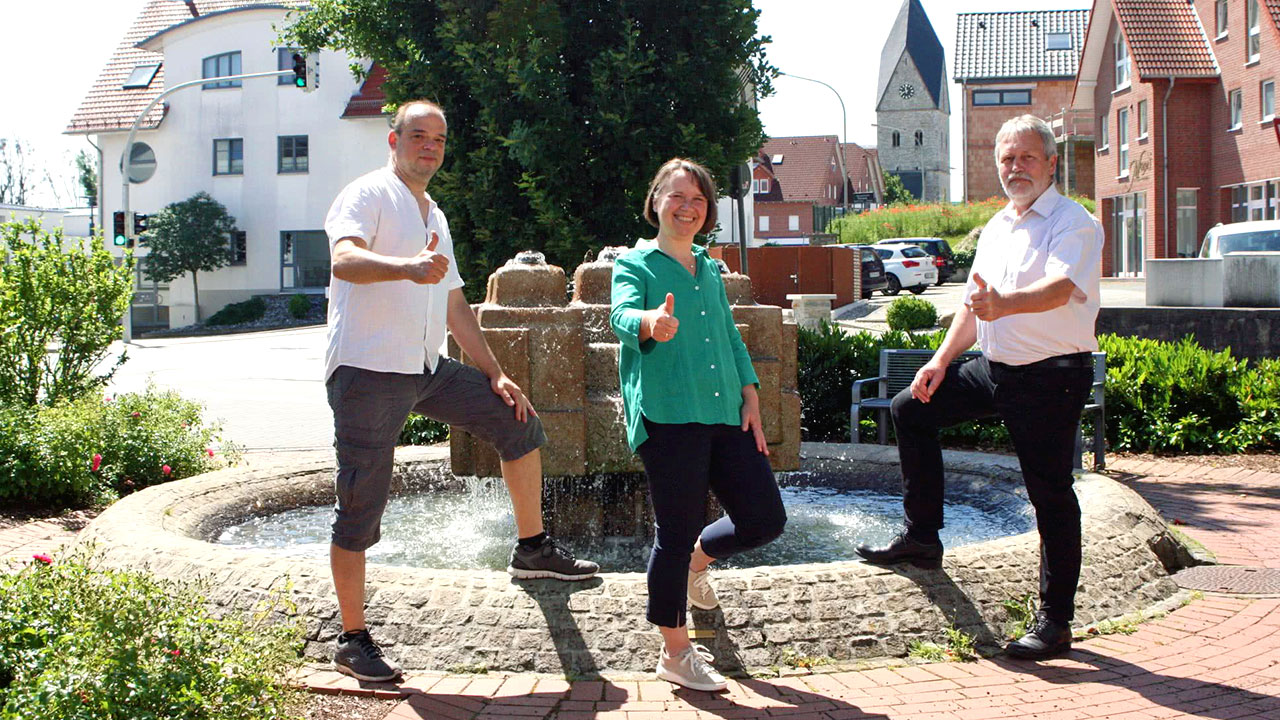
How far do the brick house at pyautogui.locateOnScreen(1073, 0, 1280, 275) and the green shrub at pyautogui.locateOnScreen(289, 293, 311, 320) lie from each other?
1066 inches

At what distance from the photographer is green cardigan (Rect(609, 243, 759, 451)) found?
404 centimetres

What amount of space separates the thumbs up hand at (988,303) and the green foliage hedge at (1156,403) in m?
5.94

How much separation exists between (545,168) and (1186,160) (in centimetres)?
3359

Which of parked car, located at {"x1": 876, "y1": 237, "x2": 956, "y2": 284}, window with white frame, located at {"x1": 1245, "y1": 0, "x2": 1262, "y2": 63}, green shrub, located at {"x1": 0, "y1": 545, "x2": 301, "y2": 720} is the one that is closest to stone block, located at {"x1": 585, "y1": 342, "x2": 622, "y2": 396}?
green shrub, located at {"x1": 0, "y1": 545, "x2": 301, "y2": 720}

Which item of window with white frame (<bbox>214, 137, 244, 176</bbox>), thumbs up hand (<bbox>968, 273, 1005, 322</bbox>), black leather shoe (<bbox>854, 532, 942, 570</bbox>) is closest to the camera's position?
thumbs up hand (<bbox>968, 273, 1005, 322</bbox>)

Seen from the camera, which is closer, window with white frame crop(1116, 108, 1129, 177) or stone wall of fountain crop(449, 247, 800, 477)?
stone wall of fountain crop(449, 247, 800, 477)

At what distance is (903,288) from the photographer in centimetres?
3934

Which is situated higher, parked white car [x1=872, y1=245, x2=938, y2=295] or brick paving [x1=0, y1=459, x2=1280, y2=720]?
parked white car [x1=872, y1=245, x2=938, y2=295]

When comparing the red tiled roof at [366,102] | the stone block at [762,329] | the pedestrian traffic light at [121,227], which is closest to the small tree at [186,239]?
the red tiled roof at [366,102]

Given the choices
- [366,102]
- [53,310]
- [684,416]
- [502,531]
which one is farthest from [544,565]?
[366,102]

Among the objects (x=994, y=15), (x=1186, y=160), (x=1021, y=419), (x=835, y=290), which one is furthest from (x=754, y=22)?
(x=994, y=15)

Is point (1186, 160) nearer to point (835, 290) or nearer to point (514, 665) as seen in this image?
point (835, 290)

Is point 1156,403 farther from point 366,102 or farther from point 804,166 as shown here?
point 804,166

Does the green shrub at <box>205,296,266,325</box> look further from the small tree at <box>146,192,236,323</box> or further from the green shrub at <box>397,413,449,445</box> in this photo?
the green shrub at <box>397,413,449,445</box>
